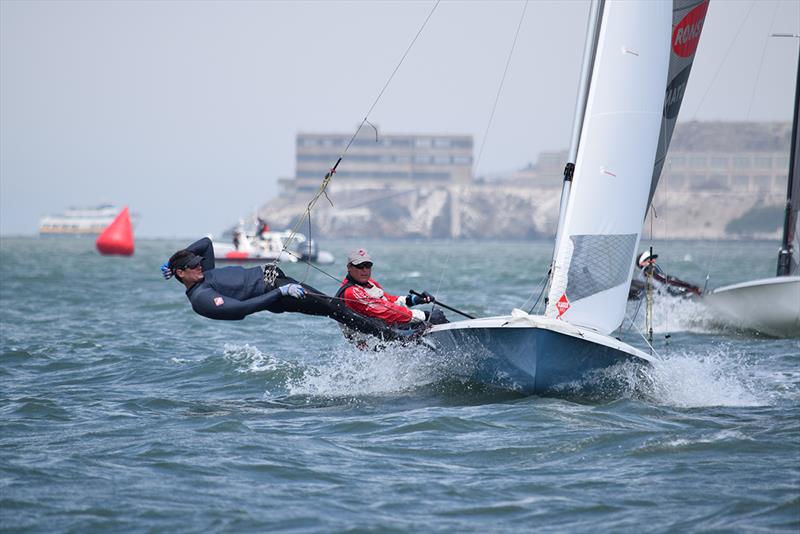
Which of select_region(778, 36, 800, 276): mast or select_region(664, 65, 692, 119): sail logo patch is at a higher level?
select_region(664, 65, 692, 119): sail logo patch

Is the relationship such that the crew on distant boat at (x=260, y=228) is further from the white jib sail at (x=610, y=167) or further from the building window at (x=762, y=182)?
the building window at (x=762, y=182)

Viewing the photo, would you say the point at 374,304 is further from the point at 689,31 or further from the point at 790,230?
the point at 790,230

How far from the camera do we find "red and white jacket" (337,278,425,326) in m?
10.7

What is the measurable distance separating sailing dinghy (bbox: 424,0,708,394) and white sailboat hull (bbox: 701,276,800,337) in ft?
21.0

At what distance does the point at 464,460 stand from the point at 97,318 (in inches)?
518

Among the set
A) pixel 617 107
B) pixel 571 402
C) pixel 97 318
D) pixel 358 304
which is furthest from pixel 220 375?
pixel 97 318

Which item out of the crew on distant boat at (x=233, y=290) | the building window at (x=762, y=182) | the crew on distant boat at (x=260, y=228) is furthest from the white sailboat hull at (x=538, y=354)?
the building window at (x=762, y=182)

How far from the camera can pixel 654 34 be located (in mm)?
10617

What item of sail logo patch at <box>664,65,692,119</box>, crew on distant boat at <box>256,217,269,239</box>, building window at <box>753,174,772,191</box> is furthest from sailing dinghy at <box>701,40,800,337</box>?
building window at <box>753,174,772,191</box>

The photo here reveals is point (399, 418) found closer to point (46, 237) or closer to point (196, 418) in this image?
point (196, 418)

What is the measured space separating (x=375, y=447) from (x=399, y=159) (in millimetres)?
171833

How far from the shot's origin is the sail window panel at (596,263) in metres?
10.3

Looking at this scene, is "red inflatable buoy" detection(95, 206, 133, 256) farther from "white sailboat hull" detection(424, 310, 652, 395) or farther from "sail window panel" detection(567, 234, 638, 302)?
"white sailboat hull" detection(424, 310, 652, 395)

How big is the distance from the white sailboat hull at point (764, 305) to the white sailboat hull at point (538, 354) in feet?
23.6
